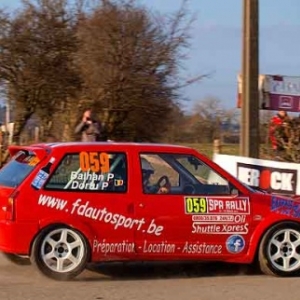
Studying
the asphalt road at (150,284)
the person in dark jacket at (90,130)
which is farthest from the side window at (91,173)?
the person in dark jacket at (90,130)

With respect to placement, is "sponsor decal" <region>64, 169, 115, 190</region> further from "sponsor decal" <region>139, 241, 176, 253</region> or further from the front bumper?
"sponsor decal" <region>139, 241, 176, 253</region>

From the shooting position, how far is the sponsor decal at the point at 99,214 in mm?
8695

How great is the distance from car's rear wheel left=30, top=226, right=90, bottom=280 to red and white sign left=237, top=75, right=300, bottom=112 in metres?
6.85

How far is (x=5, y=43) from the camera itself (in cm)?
2442

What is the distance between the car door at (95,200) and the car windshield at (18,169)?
0.30 meters

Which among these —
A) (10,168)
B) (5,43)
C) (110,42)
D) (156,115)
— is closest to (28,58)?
(5,43)

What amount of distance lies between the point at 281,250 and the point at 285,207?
477mm

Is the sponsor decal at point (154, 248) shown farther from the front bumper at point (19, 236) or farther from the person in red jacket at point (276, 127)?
the person in red jacket at point (276, 127)

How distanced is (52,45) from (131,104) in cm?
298

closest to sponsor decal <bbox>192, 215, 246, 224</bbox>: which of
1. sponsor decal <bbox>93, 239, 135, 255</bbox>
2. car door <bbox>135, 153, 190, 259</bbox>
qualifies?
car door <bbox>135, 153, 190, 259</bbox>

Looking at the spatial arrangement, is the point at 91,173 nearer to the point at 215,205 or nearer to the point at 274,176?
the point at 215,205

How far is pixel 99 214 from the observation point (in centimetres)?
877

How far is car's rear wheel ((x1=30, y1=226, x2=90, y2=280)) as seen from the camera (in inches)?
341

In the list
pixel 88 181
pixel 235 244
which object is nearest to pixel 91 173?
pixel 88 181
